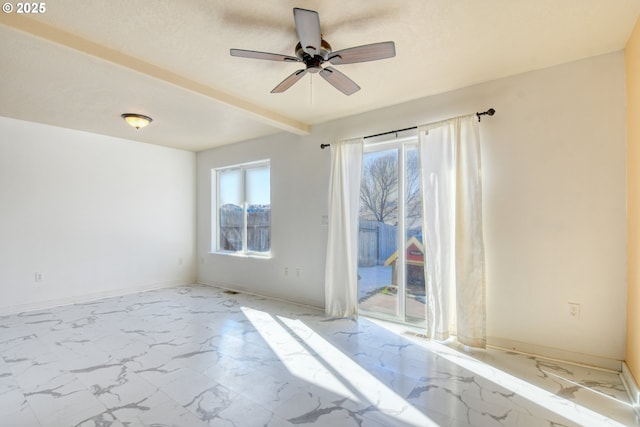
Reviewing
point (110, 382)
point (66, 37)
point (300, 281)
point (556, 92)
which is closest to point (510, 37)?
point (556, 92)

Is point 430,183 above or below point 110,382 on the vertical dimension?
above

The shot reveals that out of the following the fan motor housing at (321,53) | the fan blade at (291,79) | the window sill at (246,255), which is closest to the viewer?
the fan motor housing at (321,53)

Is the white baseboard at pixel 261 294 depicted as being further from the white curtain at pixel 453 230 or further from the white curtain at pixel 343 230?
the white curtain at pixel 453 230

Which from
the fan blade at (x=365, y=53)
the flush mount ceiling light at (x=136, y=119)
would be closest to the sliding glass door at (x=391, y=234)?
the fan blade at (x=365, y=53)

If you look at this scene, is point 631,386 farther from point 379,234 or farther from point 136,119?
point 136,119

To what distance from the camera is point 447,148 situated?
3.12 m

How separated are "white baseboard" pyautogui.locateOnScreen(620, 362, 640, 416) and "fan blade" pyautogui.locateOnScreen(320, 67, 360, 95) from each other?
2.82 metres

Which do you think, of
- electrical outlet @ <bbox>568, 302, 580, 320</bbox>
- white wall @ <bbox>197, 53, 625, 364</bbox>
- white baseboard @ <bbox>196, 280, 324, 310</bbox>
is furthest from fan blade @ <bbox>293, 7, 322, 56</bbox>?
white baseboard @ <bbox>196, 280, 324, 310</bbox>

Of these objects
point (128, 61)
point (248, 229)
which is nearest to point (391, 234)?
point (248, 229)

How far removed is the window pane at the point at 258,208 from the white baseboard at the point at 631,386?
4.08 m

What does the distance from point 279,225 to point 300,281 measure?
2.91 ft

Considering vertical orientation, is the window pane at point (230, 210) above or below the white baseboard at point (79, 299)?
above

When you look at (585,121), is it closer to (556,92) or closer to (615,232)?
(556,92)

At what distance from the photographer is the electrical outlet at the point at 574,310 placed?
2.60 meters
